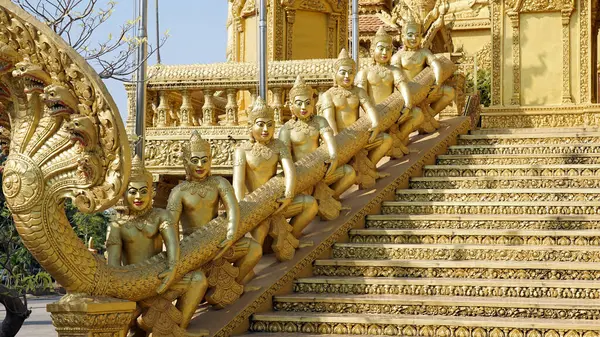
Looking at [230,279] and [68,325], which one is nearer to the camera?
[68,325]

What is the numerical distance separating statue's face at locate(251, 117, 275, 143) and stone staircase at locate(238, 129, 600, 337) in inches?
48.1

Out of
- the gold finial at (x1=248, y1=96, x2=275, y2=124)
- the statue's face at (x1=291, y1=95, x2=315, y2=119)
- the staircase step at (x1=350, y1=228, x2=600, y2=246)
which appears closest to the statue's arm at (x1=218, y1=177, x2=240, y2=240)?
the gold finial at (x1=248, y1=96, x2=275, y2=124)

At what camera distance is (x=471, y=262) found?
8.73 meters

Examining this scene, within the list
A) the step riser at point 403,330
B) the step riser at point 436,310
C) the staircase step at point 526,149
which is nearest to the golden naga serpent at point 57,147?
the step riser at point 403,330

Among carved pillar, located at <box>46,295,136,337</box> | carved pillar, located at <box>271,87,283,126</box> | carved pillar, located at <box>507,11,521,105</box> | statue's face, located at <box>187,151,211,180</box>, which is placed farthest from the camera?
carved pillar, located at <box>507,11,521,105</box>

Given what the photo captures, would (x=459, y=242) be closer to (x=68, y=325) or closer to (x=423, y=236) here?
(x=423, y=236)

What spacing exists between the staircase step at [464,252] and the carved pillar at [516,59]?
10.6 metres

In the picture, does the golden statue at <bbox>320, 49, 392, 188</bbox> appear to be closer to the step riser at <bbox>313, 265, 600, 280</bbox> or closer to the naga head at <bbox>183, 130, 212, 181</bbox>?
the step riser at <bbox>313, 265, 600, 280</bbox>

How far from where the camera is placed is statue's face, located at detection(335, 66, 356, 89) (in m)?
10.5

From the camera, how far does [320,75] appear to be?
523 inches

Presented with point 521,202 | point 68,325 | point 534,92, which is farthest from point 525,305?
point 534,92

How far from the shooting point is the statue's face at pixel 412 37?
1227cm

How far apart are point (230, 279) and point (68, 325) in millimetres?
1673

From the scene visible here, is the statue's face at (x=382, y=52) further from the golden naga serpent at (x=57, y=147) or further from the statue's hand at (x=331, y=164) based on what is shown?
the golden naga serpent at (x=57, y=147)
